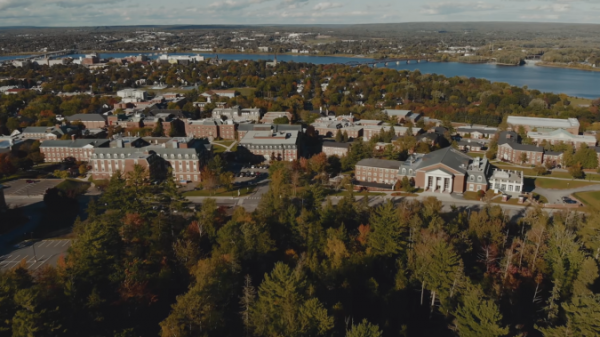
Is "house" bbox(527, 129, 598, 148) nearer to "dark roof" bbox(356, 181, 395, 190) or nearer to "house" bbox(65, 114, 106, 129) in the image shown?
"dark roof" bbox(356, 181, 395, 190)

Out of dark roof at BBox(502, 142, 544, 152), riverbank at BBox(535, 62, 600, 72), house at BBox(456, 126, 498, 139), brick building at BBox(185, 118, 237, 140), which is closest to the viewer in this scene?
dark roof at BBox(502, 142, 544, 152)

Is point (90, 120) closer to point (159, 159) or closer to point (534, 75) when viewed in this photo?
point (159, 159)

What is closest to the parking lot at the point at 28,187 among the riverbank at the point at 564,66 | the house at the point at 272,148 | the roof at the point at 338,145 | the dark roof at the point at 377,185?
the house at the point at 272,148

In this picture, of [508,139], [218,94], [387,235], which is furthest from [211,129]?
[387,235]

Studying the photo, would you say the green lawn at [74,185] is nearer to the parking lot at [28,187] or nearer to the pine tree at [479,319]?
the parking lot at [28,187]

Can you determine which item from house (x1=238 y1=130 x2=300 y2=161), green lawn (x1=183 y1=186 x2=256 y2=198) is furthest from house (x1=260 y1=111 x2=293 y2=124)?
green lawn (x1=183 y1=186 x2=256 y2=198)

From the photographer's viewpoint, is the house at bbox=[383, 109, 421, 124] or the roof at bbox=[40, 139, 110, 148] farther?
the house at bbox=[383, 109, 421, 124]
